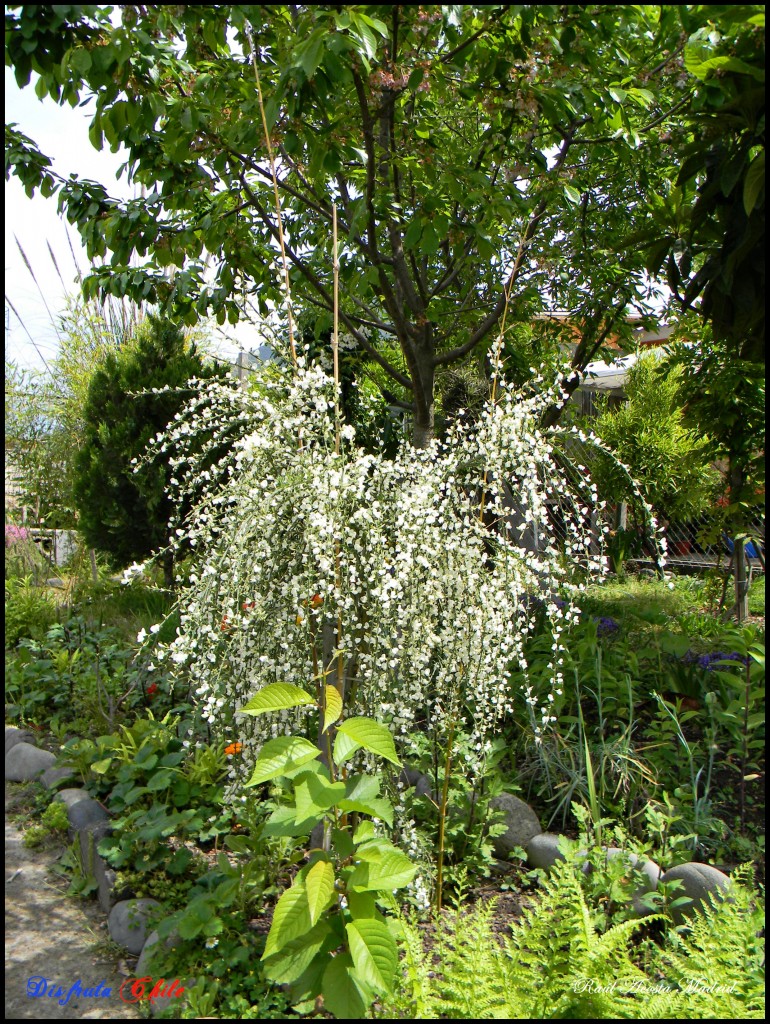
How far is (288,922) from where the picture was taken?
1759 mm

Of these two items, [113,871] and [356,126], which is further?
[356,126]

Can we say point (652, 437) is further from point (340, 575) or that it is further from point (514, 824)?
point (340, 575)

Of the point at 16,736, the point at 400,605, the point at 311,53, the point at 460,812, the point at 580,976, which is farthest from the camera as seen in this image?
the point at 16,736

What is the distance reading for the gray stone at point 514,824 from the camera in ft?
8.73

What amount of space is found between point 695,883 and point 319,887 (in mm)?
1245

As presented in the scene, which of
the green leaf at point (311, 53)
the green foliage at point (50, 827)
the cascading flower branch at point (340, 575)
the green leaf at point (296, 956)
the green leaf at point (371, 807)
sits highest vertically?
the green leaf at point (311, 53)

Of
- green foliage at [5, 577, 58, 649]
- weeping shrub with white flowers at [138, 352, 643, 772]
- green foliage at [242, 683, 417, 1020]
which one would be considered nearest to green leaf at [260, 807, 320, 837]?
green foliage at [242, 683, 417, 1020]

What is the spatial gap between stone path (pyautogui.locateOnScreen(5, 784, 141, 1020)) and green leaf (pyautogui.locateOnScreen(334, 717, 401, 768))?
967 mm

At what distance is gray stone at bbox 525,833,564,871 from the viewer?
2.52m

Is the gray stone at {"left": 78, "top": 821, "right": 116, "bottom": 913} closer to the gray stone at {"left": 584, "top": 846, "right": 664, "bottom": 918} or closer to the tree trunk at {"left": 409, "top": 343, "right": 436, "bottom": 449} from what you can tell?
the gray stone at {"left": 584, "top": 846, "right": 664, "bottom": 918}

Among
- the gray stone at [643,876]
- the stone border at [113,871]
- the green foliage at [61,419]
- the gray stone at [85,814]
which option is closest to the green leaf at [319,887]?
the stone border at [113,871]

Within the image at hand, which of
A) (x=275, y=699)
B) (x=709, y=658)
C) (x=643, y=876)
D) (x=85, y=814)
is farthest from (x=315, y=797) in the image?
(x=709, y=658)

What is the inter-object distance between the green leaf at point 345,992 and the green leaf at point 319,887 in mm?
134

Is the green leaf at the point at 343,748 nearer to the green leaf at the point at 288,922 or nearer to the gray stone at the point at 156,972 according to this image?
the green leaf at the point at 288,922
